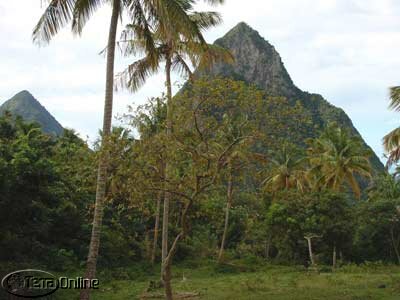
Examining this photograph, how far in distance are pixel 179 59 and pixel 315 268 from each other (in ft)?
37.7

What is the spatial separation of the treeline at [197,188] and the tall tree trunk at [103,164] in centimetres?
26

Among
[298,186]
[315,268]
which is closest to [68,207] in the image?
[315,268]

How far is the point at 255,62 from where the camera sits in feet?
266

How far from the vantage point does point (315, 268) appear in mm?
21812

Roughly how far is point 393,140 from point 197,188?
752 centimetres

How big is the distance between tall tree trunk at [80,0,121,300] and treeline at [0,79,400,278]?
0.84 ft

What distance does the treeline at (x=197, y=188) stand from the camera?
32.1 feet

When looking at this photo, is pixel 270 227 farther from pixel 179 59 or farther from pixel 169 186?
pixel 169 186

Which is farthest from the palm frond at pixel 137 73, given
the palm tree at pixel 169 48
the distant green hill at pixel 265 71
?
the distant green hill at pixel 265 71

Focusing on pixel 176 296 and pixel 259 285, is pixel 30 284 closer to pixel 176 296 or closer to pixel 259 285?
pixel 176 296

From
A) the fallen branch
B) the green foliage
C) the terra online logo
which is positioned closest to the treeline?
the green foliage

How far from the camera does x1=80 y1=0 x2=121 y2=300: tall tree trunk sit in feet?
31.1

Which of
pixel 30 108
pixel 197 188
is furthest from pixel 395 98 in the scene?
pixel 30 108

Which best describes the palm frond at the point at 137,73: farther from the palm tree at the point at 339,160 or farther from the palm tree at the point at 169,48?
the palm tree at the point at 339,160
